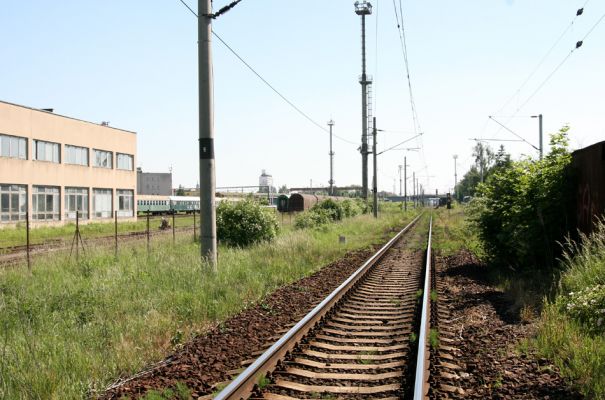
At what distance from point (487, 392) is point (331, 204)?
127 feet

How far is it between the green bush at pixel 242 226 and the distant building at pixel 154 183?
104 meters

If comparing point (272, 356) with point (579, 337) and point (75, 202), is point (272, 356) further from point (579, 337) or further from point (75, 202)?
point (75, 202)

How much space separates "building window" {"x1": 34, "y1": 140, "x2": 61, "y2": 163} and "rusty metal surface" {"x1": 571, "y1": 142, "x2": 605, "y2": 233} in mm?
39813

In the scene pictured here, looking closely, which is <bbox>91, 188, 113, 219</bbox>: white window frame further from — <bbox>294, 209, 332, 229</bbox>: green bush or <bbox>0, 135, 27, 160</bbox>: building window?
<bbox>294, 209, 332, 229</bbox>: green bush

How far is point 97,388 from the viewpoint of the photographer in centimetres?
558

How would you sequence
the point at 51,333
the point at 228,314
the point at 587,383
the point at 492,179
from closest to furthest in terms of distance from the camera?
1. the point at 587,383
2. the point at 51,333
3. the point at 228,314
4. the point at 492,179

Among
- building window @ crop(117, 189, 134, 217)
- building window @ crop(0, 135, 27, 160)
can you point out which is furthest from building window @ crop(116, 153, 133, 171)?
building window @ crop(0, 135, 27, 160)

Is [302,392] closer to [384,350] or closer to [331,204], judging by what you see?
[384,350]

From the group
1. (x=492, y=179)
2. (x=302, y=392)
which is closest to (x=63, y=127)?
(x=492, y=179)

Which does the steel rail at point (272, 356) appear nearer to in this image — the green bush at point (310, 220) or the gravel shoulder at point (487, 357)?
the gravel shoulder at point (487, 357)

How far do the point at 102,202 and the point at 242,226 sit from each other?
1328 inches

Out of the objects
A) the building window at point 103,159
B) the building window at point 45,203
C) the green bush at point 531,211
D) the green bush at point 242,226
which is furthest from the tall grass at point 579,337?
the building window at point 103,159

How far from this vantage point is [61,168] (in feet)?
144

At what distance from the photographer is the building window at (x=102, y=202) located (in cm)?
4883
